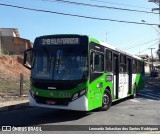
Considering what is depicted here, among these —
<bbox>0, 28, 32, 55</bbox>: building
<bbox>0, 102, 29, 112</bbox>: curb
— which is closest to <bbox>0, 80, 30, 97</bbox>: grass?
<bbox>0, 102, 29, 112</bbox>: curb

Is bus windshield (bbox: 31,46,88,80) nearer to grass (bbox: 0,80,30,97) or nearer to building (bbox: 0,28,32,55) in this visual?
grass (bbox: 0,80,30,97)

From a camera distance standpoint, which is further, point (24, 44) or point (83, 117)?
point (24, 44)

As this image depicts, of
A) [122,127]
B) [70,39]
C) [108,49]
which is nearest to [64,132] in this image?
[122,127]

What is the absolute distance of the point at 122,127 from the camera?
10609mm

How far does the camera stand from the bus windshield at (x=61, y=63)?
1200 centimetres

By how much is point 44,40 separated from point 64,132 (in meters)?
4.32

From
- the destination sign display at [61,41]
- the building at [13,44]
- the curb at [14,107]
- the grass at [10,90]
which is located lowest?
the curb at [14,107]

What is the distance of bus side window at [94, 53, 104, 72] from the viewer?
41.3ft

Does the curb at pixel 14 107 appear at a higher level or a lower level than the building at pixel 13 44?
lower

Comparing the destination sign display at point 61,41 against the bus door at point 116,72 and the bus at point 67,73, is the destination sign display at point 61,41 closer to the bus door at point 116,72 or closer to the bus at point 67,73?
the bus at point 67,73


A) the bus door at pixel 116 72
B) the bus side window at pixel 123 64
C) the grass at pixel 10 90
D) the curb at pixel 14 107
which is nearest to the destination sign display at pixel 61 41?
the bus door at pixel 116 72

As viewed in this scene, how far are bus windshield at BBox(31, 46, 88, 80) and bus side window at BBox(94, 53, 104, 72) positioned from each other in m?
0.68

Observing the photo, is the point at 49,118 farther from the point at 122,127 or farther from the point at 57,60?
the point at 122,127

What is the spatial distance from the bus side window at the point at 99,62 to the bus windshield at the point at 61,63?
677mm
